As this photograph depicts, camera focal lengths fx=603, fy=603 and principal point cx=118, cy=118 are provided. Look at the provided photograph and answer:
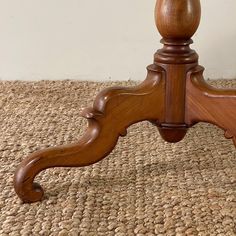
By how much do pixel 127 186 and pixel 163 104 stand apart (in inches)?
6.1

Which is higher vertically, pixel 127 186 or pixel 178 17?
pixel 178 17

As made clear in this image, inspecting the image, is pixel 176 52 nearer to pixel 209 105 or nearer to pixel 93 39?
pixel 209 105

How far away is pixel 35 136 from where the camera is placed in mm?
1312

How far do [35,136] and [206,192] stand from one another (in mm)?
459

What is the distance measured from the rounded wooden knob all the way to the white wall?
2.42 feet

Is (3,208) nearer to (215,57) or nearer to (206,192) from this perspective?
(206,192)

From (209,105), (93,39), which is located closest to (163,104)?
(209,105)

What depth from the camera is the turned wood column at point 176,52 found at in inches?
39.9

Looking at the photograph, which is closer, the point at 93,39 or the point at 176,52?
the point at 176,52

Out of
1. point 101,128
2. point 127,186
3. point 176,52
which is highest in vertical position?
point 176,52

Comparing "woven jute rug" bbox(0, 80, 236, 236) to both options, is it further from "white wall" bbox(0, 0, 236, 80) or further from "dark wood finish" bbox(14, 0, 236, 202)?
"white wall" bbox(0, 0, 236, 80)

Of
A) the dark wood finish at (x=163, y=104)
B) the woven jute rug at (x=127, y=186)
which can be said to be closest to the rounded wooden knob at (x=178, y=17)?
the dark wood finish at (x=163, y=104)

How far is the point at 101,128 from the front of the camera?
1.01 meters

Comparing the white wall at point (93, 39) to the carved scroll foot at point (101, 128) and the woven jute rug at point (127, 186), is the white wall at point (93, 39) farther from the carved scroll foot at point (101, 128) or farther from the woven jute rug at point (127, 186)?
the carved scroll foot at point (101, 128)
